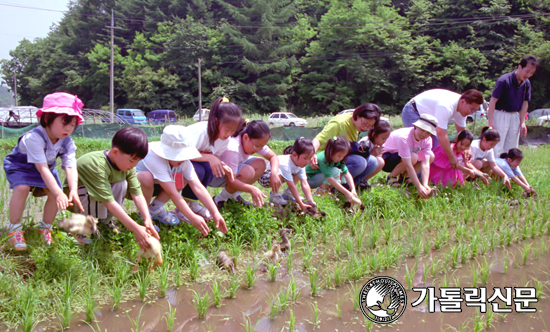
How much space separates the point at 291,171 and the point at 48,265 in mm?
2109

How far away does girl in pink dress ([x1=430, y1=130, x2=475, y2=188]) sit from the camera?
502cm

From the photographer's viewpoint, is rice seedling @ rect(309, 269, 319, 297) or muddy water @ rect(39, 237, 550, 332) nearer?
muddy water @ rect(39, 237, 550, 332)

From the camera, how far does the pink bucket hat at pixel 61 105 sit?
101 inches

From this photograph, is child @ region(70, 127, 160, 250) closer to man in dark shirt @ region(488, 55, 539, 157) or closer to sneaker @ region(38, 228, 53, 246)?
sneaker @ region(38, 228, 53, 246)

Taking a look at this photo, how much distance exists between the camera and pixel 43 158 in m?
2.59

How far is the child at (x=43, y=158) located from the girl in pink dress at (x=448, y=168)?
4.11 m

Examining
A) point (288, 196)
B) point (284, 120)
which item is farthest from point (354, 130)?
point (284, 120)

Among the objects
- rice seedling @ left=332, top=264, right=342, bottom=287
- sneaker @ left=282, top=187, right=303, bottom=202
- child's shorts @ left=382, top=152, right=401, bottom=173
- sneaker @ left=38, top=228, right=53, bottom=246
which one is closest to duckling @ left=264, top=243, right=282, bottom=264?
rice seedling @ left=332, top=264, right=342, bottom=287

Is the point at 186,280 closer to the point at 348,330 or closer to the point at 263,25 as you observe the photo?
the point at 348,330

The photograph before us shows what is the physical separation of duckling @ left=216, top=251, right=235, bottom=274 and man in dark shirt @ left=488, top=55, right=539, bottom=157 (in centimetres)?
416

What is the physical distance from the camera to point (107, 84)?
1553 inches

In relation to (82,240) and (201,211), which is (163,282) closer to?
(82,240)

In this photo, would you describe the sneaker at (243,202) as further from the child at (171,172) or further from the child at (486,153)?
the child at (486,153)

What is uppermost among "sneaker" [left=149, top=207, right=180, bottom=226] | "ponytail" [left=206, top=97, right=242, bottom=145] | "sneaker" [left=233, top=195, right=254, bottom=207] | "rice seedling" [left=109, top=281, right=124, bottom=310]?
"ponytail" [left=206, top=97, right=242, bottom=145]
